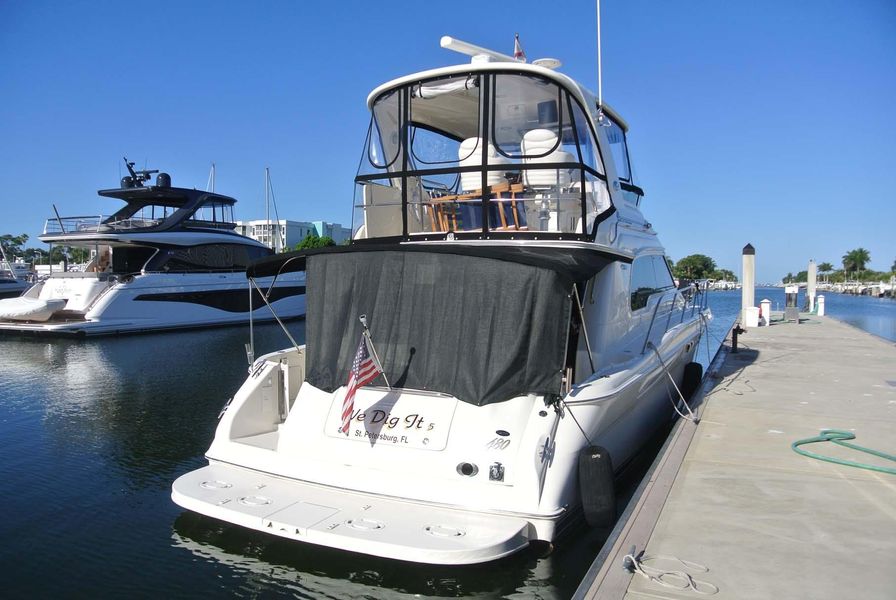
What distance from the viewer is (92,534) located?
5.56 metres

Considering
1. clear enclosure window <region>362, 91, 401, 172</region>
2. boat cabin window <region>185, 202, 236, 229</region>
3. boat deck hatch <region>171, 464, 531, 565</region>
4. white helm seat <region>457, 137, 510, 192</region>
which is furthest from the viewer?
boat cabin window <region>185, 202, 236, 229</region>

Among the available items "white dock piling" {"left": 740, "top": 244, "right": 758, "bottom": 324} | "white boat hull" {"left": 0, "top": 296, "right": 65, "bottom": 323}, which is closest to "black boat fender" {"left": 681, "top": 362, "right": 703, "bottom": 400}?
"white dock piling" {"left": 740, "top": 244, "right": 758, "bottom": 324}

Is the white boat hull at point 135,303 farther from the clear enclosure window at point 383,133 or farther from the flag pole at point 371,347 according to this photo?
the flag pole at point 371,347

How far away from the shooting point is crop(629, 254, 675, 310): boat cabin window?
25.2ft

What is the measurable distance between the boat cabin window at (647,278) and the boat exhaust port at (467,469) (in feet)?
11.1

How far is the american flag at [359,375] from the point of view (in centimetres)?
535

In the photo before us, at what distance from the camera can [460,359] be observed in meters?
5.45

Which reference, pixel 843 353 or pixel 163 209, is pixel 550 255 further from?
pixel 163 209

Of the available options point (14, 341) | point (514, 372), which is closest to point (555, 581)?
point (514, 372)

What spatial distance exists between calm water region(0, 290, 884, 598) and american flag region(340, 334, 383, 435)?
1.09m

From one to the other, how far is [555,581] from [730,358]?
937 centimetres

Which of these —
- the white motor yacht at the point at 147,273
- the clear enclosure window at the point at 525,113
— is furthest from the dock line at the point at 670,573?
the white motor yacht at the point at 147,273

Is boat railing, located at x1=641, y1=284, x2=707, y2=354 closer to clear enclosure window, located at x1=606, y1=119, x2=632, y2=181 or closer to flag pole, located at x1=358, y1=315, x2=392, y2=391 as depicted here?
clear enclosure window, located at x1=606, y1=119, x2=632, y2=181

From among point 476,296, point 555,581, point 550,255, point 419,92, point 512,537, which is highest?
point 419,92
